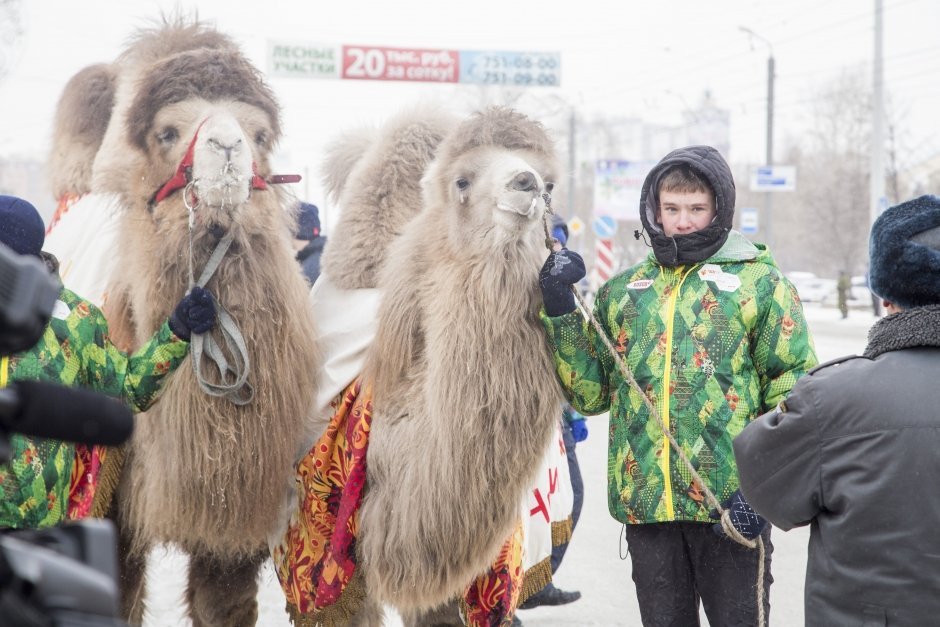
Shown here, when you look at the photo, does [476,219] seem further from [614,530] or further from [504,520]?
[614,530]

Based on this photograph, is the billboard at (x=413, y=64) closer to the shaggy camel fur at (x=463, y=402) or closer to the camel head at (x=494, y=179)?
the camel head at (x=494, y=179)

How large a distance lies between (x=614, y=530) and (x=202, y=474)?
150 inches

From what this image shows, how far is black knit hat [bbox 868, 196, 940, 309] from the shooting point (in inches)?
83.2

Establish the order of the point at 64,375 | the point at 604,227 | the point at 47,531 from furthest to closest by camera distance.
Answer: the point at 604,227
the point at 64,375
the point at 47,531

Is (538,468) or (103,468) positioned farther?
(103,468)

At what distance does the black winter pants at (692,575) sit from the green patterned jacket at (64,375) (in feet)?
5.03

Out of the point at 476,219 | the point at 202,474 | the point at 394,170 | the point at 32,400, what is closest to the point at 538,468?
the point at 476,219

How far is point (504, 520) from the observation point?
9.93 feet

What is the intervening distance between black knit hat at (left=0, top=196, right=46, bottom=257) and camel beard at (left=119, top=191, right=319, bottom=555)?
2.15ft

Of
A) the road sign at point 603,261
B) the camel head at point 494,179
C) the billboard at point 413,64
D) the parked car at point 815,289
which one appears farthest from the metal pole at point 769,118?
the camel head at point 494,179

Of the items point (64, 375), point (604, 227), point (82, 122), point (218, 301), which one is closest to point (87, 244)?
point (82, 122)

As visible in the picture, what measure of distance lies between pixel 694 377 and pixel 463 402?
0.72 meters

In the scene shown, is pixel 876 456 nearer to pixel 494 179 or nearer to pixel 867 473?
pixel 867 473

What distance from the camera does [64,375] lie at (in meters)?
2.66
